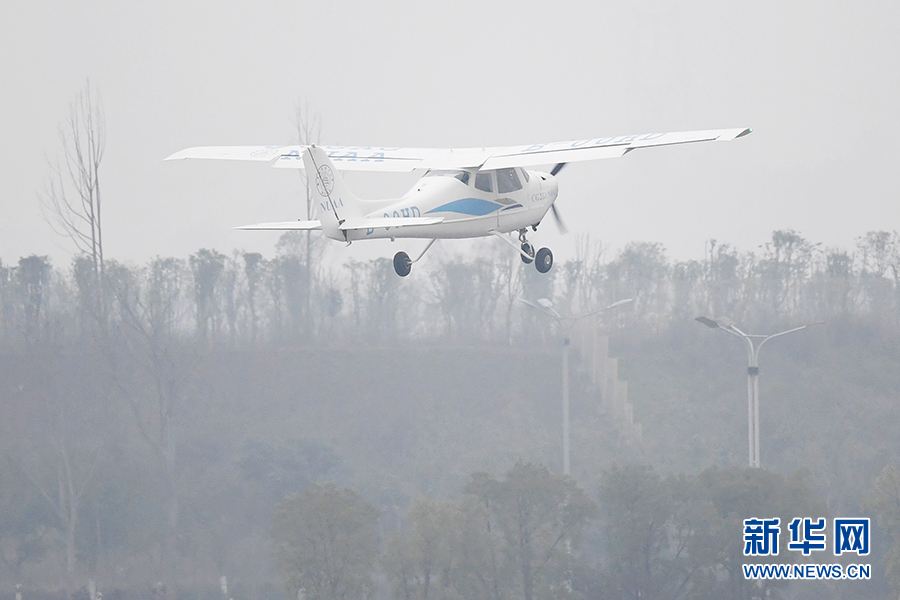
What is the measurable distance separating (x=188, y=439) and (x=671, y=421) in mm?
41971

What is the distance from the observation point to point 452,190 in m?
32.0

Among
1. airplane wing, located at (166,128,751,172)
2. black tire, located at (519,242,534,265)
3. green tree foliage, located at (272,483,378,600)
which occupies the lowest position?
green tree foliage, located at (272,483,378,600)

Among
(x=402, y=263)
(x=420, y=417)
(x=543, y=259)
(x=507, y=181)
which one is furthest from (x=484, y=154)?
(x=420, y=417)

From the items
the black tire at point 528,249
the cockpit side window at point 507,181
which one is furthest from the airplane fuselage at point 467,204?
the black tire at point 528,249

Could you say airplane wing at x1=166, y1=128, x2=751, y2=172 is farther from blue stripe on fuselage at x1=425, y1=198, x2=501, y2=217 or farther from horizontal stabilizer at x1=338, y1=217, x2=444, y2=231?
horizontal stabilizer at x1=338, y1=217, x2=444, y2=231

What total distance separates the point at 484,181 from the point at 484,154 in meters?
1.33

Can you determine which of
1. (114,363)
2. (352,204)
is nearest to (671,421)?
(114,363)

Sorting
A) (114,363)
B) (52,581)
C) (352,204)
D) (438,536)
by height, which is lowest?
(52,581)

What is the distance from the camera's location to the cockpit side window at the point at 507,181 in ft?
109

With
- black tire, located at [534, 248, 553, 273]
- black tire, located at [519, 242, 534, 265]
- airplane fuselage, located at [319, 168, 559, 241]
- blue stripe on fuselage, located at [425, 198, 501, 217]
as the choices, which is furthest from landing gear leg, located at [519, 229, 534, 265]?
blue stripe on fuselage, located at [425, 198, 501, 217]

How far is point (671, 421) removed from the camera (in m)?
104

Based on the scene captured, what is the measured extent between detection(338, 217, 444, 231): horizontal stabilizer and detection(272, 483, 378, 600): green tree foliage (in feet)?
139

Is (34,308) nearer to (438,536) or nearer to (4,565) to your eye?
(4,565)

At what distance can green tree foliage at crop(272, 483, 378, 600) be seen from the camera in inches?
2729
